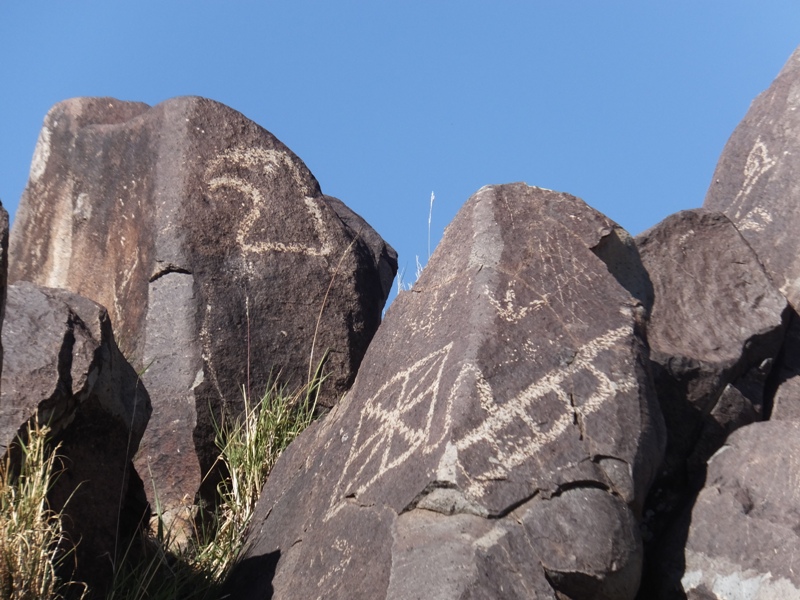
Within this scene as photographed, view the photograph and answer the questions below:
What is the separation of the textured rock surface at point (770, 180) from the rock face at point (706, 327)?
40 centimetres

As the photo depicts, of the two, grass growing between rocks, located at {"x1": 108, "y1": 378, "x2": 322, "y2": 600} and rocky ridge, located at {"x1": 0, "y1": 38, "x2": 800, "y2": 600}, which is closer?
rocky ridge, located at {"x1": 0, "y1": 38, "x2": 800, "y2": 600}

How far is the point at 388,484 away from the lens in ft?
11.2

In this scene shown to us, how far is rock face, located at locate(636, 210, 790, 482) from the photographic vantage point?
405 centimetres

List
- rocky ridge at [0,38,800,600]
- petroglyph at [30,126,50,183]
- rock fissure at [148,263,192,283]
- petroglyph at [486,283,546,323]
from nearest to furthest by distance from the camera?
rocky ridge at [0,38,800,600], petroglyph at [486,283,546,323], rock fissure at [148,263,192,283], petroglyph at [30,126,50,183]

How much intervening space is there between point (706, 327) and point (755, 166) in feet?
4.29

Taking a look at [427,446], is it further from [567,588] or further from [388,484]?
[567,588]

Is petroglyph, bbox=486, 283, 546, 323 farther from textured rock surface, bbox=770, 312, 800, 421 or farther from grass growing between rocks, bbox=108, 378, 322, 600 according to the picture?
grass growing between rocks, bbox=108, 378, 322, 600

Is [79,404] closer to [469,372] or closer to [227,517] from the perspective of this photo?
[227,517]

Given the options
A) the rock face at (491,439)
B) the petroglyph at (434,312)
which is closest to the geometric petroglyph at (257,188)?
the rock face at (491,439)

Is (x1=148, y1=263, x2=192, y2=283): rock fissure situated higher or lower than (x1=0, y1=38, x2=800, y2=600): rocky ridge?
higher

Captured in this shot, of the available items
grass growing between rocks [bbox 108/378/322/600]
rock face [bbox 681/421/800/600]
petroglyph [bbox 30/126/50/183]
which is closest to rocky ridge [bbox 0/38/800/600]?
rock face [bbox 681/421/800/600]

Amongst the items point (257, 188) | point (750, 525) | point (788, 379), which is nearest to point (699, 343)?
point (788, 379)

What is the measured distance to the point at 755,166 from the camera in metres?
5.29

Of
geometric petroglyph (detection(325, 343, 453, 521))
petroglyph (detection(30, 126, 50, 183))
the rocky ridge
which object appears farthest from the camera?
petroglyph (detection(30, 126, 50, 183))
